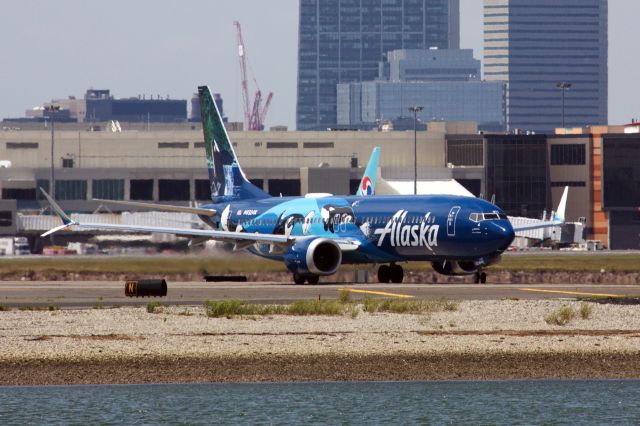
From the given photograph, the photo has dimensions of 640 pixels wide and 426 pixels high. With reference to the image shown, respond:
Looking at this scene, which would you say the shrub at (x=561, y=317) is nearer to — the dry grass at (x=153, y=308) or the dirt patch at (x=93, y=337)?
the dry grass at (x=153, y=308)

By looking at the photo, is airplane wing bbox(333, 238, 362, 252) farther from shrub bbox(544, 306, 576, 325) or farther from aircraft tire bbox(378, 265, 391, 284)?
shrub bbox(544, 306, 576, 325)

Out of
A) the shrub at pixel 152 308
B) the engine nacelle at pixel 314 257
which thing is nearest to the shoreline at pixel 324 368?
the shrub at pixel 152 308

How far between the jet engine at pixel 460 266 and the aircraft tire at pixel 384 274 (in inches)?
99.3

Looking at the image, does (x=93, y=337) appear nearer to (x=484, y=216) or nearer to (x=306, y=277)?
(x=484, y=216)

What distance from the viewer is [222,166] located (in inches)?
3622

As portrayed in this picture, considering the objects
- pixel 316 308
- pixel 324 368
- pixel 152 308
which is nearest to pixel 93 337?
pixel 152 308

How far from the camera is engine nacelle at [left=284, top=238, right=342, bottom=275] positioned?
79.1m

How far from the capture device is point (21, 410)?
132ft

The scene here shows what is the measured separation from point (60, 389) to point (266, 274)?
46536 mm

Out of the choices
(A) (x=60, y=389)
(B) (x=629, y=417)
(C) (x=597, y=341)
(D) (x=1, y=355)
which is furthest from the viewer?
(C) (x=597, y=341)

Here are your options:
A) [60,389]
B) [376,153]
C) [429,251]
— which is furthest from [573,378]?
[376,153]

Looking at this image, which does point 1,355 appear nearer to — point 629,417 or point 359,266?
point 629,417

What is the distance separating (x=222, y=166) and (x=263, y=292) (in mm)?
21106

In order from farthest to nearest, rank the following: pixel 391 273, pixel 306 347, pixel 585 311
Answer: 1. pixel 391 273
2. pixel 585 311
3. pixel 306 347
